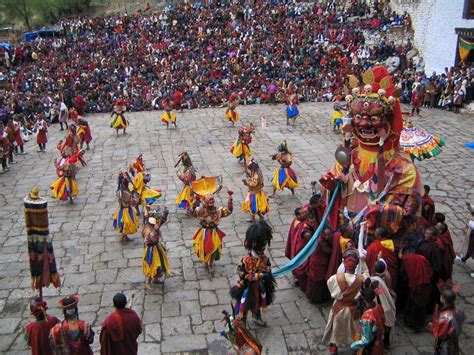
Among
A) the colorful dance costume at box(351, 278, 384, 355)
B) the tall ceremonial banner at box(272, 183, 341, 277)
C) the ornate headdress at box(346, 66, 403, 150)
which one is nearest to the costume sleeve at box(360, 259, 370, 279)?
the colorful dance costume at box(351, 278, 384, 355)

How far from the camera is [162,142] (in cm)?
1603

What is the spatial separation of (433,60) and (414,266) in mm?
17644

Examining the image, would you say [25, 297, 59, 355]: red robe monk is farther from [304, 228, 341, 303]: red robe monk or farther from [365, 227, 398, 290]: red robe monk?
[365, 227, 398, 290]: red robe monk

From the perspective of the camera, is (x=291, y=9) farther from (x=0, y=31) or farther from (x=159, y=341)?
(x=159, y=341)

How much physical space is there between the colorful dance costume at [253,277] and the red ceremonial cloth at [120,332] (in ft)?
4.55

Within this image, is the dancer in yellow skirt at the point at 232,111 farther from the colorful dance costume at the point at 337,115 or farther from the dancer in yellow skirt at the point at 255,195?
the dancer in yellow skirt at the point at 255,195

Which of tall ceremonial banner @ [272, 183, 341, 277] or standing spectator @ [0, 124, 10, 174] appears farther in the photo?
standing spectator @ [0, 124, 10, 174]

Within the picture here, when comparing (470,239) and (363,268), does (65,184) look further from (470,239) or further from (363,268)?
(470,239)

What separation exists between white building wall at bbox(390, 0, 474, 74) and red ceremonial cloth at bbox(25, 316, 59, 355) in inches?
754

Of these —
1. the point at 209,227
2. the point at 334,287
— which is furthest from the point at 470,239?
the point at 209,227

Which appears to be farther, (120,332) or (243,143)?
(243,143)

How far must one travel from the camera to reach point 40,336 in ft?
17.6

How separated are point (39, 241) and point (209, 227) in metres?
2.56

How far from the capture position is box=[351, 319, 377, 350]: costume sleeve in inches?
208
